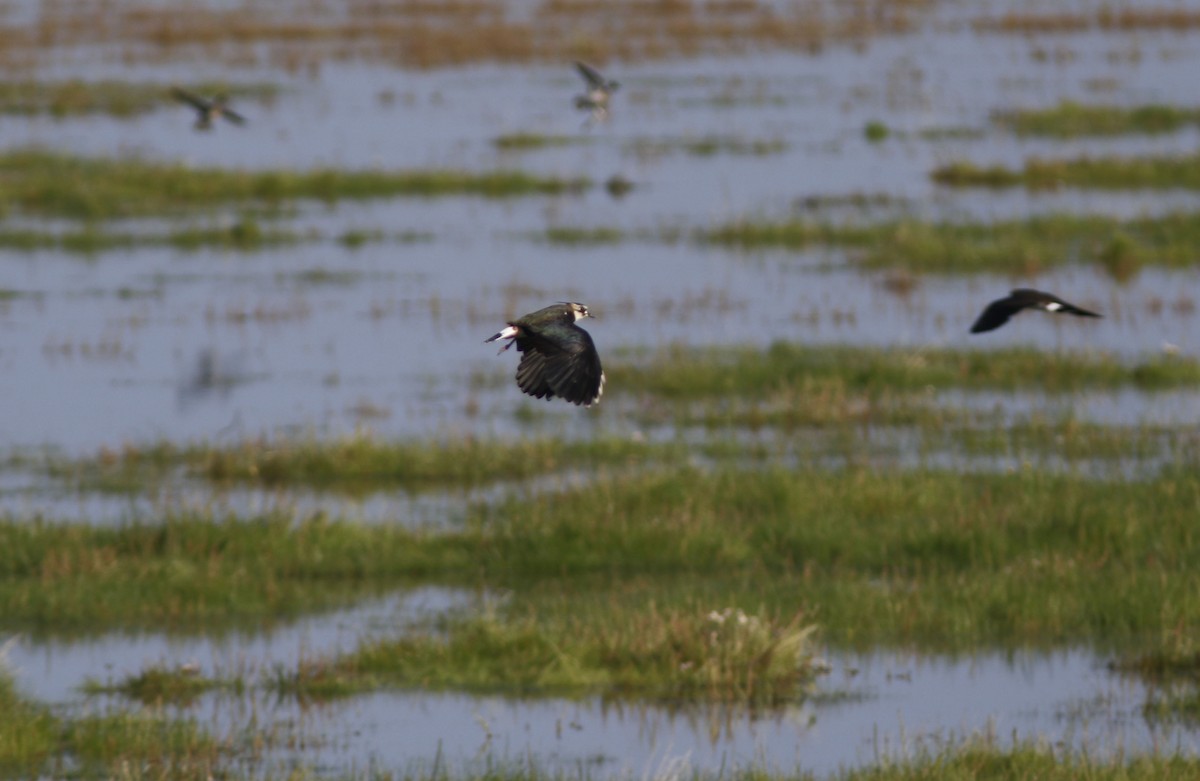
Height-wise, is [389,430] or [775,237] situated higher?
[775,237]

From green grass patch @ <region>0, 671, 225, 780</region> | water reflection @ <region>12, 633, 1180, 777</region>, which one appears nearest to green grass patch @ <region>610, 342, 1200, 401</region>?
water reflection @ <region>12, 633, 1180, 777</region>

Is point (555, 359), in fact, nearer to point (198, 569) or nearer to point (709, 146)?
point (198, 569)

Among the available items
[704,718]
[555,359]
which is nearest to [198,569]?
[704,718]

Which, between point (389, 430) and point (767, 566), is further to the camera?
point (389, 430)

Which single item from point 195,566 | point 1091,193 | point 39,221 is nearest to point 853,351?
point 195,566

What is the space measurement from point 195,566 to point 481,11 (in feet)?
194

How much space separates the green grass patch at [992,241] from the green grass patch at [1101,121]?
10.8m

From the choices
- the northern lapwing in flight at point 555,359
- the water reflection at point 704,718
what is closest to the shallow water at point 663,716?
the water reflection at point 704,718

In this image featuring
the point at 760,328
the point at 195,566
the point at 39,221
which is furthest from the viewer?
the point at 39,221

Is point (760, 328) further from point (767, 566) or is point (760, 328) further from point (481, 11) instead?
point (481, 11)

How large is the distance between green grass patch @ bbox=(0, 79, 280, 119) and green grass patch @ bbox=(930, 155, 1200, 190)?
17521 mm

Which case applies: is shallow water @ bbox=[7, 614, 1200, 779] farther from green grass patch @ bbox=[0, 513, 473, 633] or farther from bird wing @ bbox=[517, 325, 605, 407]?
bird wing @ bbox=[517, 325, 605, 407]

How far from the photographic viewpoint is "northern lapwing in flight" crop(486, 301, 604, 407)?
857 centimetres

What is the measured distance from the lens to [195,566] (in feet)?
48.9
